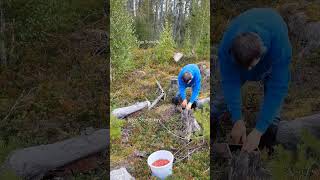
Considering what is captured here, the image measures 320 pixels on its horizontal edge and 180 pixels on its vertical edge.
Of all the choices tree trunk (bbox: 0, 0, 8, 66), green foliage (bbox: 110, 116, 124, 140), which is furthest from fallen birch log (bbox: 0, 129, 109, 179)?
tree trunk (bbox: 0, 0, 8, 66)

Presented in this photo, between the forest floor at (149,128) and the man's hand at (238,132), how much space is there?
18.2 inches

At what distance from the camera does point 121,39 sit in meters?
4.60

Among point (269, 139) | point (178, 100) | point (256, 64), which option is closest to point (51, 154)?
point (178, 100)

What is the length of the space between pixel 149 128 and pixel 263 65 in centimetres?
110

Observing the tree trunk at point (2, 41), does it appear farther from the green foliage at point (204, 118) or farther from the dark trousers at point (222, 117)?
the green foliage at point (204, 118)

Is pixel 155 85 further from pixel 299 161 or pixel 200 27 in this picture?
pixel 299 161

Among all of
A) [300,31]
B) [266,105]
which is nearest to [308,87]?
[300,31]

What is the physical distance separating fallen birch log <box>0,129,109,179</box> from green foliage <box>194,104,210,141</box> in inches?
65.3

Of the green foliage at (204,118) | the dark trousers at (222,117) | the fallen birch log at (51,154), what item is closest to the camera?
the green foliage at (204,118)

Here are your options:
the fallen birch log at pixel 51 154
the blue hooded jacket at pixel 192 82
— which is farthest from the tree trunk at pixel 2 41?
Result: the blue hooded jacket at pixel 192 82

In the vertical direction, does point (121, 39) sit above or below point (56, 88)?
above

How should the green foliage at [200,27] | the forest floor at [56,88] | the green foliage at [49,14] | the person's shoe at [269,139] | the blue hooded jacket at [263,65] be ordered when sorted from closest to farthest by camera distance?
the green foliage at [200,27] → the blue hooded jacket at [263,65] → the person's shoe at [269,139] → the forest floor at [56,88] → the green foliage at [49,14]

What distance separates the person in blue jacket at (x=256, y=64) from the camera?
184 inches

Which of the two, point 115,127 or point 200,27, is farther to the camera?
point 115,127
